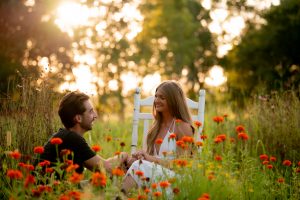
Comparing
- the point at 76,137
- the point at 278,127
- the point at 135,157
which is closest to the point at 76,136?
the point at 76,137

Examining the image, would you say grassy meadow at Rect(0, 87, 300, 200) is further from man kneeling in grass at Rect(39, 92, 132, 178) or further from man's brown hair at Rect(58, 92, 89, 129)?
man's brown hair at Rect(58, 92, 89, 129)

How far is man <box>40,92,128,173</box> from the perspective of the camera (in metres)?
3.69

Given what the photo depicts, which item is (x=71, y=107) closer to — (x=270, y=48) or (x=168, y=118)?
(x=168, y=118)

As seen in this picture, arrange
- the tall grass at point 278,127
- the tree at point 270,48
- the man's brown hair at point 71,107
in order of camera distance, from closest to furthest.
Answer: the man's brown hair at point 71,107 < the tall grass at point 278,127 < the tree at point 270,48

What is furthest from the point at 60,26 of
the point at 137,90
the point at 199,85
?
the point at 137,90

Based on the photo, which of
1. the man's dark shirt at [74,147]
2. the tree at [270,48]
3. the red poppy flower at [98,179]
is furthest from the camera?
the tree at [270,48]

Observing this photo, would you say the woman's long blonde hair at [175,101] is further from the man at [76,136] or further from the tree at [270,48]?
the tree at [270,48]

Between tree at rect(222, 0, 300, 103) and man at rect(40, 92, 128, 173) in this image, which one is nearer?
man at rect(40, 92, 128, 173)

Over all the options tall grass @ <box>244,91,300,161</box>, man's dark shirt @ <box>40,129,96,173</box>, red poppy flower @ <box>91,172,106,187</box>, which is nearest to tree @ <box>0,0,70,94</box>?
tall grass @ <box>244,91,300,161</box>

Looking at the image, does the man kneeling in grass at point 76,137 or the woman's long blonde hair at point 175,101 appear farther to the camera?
the woman's long blonde hair at point 175,101

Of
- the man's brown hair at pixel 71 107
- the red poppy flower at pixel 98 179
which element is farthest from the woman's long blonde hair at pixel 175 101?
the red poppy flower at pixel 98 179

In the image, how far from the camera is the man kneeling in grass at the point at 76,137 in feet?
12.1

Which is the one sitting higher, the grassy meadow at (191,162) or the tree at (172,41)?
the tree at (172,41)

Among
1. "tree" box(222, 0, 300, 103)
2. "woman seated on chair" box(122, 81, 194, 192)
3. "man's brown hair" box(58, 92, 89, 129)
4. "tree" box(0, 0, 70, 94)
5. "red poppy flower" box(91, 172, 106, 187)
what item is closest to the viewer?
"red poppy flower" box(91, 172, 106, 187)
